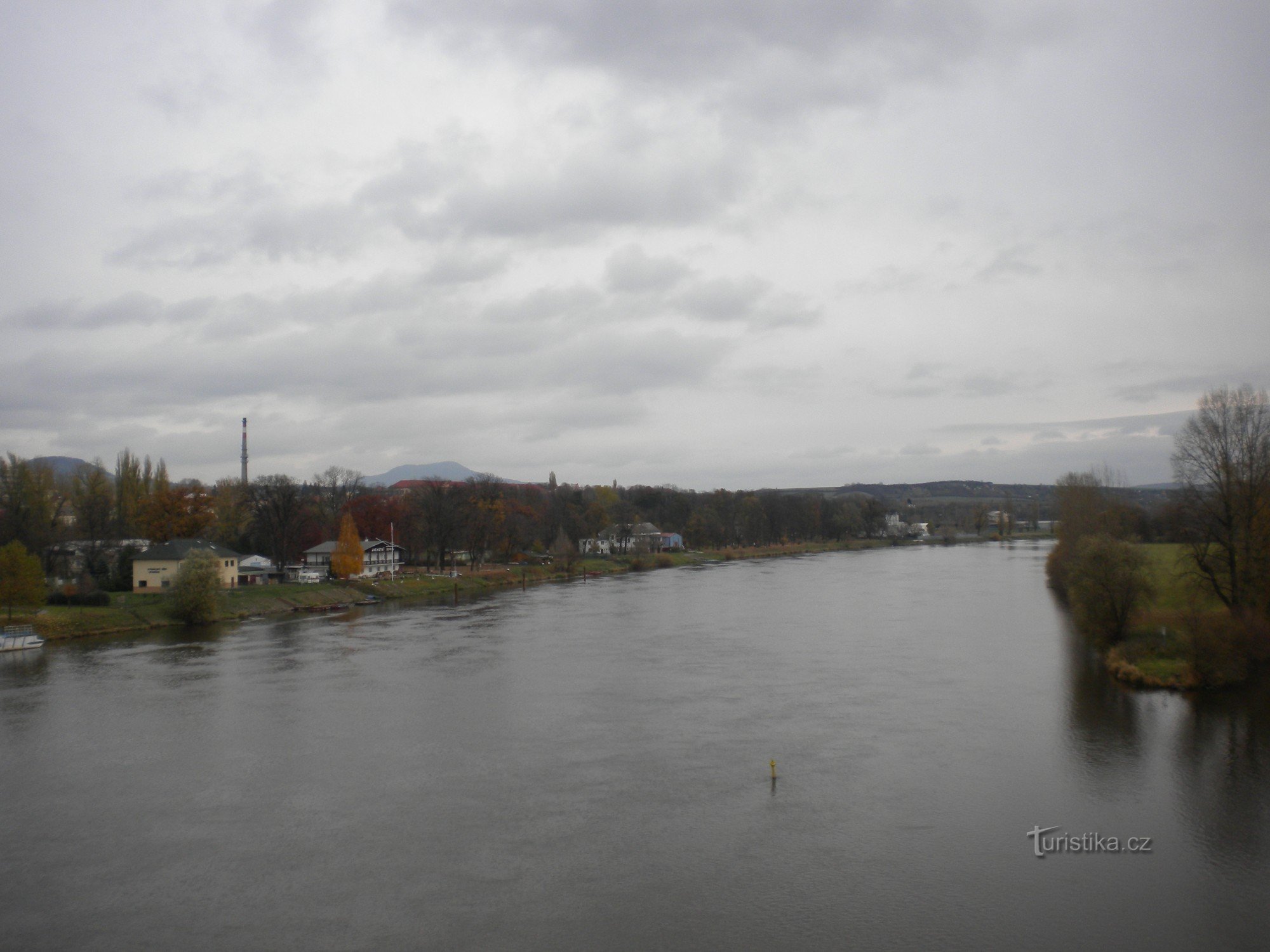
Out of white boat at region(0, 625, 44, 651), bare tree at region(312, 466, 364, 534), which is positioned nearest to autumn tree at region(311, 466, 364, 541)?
bare tree at region(312, 466, 364, 534)

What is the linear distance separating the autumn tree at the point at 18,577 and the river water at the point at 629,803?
22.3 ft

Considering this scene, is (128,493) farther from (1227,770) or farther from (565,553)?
(1227,770)

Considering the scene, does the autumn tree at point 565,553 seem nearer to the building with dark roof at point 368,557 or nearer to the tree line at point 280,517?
the tree line at point 280,517

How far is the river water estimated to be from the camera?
31.5ft

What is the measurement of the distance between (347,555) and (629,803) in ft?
129

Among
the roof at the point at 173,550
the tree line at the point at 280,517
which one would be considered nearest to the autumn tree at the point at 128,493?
the tree line at the point at 280,517

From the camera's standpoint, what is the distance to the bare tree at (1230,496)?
894 inches

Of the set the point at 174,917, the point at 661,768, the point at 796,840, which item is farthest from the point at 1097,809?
the point at 174,917

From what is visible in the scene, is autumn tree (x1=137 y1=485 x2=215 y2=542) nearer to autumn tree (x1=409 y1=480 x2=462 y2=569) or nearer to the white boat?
autumn tree (x1=409 y1=480 x2=462 y2=569)

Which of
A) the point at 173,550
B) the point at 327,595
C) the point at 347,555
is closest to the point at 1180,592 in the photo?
the point at 327,595

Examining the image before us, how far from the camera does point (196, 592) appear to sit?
3491cm

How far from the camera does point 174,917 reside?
9.84 meters

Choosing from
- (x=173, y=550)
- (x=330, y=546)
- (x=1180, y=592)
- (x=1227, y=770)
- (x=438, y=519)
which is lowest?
(x=1227, y=770)

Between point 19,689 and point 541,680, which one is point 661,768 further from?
point 19,689
